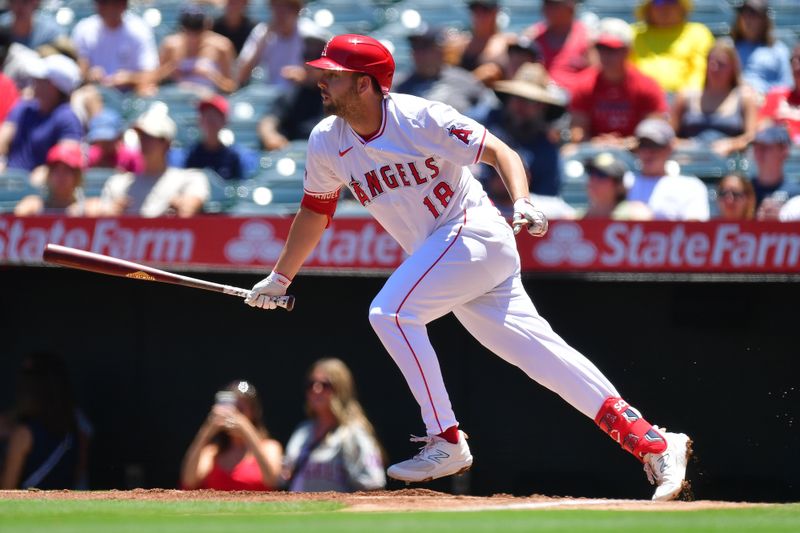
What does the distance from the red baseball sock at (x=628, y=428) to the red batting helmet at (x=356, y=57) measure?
1.57 meters

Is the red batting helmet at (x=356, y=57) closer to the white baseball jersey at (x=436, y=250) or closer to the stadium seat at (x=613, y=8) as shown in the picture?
the white baseball jersey at (x=436, y=250)

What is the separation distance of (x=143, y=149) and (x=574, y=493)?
11.3 feet

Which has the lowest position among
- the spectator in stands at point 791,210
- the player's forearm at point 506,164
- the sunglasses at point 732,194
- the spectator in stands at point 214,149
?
the spectator in stands at point 214,149

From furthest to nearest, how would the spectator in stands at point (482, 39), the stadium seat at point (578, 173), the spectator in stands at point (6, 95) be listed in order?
the spectator in stands at point (6, 95) → the spectator in stands at point (482, 39) → the stadium seat at point (578, 173)

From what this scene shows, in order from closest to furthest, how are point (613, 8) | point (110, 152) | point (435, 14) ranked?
point (110, 152) < point (613, 8) < point (435, 14)

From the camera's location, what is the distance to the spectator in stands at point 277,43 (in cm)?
980

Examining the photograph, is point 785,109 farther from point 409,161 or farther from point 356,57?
point 356,57

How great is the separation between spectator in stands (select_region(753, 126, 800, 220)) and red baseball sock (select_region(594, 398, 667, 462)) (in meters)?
2.40

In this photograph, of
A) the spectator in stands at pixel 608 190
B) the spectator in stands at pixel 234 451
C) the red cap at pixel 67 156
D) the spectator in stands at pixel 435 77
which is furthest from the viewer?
the spectator in stands at pixel 435 77

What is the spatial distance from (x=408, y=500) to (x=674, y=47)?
181 inches

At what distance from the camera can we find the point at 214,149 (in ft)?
29.2

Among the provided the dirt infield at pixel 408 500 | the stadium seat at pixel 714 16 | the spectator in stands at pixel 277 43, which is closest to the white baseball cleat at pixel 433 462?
the dirt infield at pixel 408 500

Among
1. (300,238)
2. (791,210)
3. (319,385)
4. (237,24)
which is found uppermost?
(300,238)

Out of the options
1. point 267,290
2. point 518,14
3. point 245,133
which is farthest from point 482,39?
point 267,290
